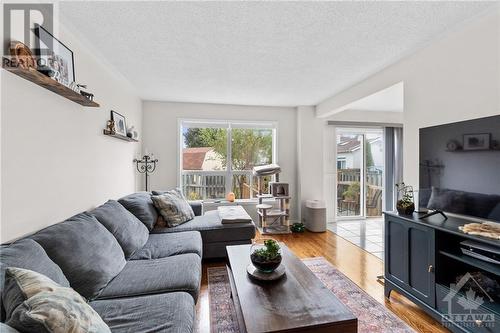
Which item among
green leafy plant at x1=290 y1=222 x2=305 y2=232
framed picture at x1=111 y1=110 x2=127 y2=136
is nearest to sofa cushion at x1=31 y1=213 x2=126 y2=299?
framed picture at x1=111 y1=110 x2=127 y2=136

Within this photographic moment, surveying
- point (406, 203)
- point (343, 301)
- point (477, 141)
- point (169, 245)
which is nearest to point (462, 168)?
point (477, 141)

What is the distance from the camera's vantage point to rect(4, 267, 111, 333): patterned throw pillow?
2.81ft

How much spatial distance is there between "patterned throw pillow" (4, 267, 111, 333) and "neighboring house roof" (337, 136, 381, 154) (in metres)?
5.03

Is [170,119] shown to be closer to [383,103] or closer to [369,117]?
[383,103]

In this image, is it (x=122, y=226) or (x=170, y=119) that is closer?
(x=122, y=226)

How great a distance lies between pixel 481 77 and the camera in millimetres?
1867

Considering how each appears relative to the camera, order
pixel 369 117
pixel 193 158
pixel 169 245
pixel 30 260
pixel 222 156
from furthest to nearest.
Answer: pixel 369 117, pixel 222 156, pixel 193 158, pixel 169 245, pixel 30 260

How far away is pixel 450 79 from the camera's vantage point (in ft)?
6.90

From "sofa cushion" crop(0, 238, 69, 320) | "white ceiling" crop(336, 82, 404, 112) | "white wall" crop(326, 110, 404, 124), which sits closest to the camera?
"sofa cushion" crop(0, 238, 69, 320)

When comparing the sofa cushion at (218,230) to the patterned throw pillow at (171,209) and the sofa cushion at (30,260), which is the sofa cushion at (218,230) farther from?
the sofa cushion at (30,260)

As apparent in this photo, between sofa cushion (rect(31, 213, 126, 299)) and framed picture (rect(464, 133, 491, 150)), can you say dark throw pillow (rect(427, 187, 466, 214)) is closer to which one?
framed picture (rect(464, 133, 491, 150))

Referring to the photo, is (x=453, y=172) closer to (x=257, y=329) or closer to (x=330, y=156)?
(x=257, y=329)

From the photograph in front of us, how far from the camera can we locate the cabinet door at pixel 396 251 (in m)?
2.12

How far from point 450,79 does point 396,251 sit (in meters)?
1.58
